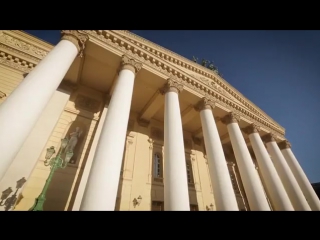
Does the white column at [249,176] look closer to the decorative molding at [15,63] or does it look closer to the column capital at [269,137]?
the column capital at [269,137]

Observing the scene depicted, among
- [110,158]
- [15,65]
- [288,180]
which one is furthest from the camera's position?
[288,180]

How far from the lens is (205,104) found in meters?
10.5

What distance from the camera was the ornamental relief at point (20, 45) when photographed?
9328mm

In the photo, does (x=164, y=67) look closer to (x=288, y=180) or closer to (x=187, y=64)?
(x=187, y=64)

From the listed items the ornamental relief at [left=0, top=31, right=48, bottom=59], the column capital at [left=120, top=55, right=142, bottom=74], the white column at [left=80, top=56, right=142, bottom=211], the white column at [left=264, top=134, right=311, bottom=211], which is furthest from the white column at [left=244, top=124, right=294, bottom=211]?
the ornamental relief at [left=0, top=31, right=48, bottom=59]

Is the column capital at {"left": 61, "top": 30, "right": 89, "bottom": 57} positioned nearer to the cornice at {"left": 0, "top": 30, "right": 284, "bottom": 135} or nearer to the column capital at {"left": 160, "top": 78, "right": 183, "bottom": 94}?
the cornice at {"left": 0, "top": 30, "right": 284, "bottom": 135}

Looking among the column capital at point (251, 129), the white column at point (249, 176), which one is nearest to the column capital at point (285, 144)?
the column capital at point (251, 129)

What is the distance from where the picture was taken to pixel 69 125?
966cm

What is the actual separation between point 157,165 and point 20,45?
12.1m

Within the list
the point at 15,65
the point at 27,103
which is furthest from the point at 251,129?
the point at 15,65
